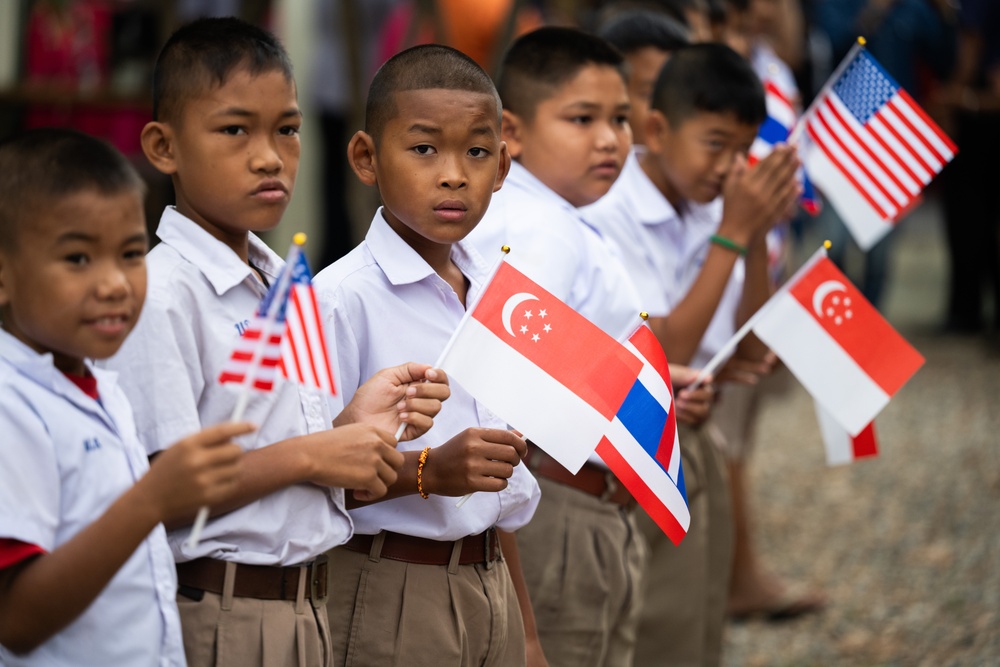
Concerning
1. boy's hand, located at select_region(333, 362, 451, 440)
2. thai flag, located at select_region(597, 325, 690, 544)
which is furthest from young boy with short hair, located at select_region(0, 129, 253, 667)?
thai flag, located at select_region(597, 325, 690, 544)

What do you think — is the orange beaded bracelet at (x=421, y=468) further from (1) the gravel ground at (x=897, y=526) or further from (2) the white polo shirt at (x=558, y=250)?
(1) the gravel ground at (x=897, y=526)

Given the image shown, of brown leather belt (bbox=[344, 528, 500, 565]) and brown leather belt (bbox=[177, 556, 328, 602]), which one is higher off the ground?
brown leather belt (bbox=[344, 528, 500, 565])

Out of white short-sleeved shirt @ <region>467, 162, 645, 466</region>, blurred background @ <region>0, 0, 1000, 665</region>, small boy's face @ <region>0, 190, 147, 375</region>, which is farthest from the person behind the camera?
blurred background @ <region>0, 0, 1000, 665</region>

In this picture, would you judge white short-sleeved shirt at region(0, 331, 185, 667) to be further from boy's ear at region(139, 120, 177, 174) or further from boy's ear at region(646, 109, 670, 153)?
boy's ear at region(646, 109, 670, 153)

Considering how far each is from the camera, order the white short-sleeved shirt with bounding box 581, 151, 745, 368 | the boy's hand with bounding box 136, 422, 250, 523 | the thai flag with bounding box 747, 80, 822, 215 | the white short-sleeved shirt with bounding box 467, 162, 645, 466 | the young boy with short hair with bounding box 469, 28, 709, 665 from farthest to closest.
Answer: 1. the thai flag with bounding box 747, 80, 822, 215
2. the white short-sleeved shirt with bounding box 581, 151, 745, 368
3. the young boy with short hair with bounding box 469, 28, 709, 665
4. the white short-sleeved shirt with bounding box 467, 162, 645, 466
5. the boy's hand with bounding box 136, 422, 250, 523

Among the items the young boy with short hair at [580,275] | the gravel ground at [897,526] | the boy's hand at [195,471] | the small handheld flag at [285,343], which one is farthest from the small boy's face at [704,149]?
the boy's hand at [195,471]

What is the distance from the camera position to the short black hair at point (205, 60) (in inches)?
91.6

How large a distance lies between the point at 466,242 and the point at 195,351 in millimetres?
822

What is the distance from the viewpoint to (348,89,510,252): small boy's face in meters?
2.51

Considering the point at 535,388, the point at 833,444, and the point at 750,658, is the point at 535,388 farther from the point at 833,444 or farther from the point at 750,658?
the point at 750,658

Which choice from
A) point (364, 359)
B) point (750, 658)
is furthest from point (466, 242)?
point (750, 658)

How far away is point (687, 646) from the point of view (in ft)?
13.1

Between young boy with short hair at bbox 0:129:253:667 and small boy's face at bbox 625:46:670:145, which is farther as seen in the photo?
small boy's face at bbox 625:46:670:145

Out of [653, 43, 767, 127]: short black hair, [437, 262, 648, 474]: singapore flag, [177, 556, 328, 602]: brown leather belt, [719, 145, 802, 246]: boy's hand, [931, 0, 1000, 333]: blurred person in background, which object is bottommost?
[177, 556, 328, 602]: brown leather belt
